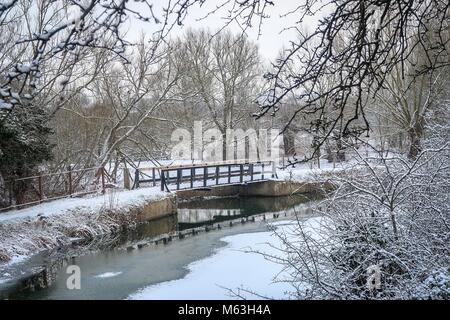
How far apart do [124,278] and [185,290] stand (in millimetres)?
1689

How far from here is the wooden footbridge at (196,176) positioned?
66.2 feet

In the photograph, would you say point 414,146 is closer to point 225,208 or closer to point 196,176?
point 225,208

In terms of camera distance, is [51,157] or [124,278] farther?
[51,157]

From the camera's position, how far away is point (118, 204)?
16047 mm

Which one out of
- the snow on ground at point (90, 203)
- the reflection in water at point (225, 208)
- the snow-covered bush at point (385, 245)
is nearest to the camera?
the snow-covered bush at point (385, 245)

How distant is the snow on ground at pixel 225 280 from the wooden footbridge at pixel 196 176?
340 inches

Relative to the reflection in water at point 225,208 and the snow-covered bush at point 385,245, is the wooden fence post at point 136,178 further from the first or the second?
the snow-covered bush at point 385,245

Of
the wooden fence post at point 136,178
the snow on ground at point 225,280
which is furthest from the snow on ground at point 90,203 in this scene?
the snow on ground at point 225,280

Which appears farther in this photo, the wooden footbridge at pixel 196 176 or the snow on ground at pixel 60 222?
the wooden footbridge at pixel 196 176

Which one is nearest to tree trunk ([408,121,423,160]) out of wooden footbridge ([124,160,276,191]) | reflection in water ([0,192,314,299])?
reflection in water ([0,192,314,299])

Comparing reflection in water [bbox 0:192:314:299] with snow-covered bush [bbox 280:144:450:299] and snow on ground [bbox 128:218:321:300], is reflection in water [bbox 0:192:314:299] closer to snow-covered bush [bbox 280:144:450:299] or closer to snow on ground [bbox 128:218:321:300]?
snow on ground [bbox 128:218:321:300]

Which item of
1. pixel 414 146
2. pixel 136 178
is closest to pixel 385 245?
pixel 414 146
